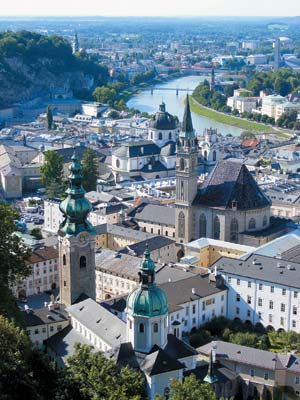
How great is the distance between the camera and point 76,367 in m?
25.2

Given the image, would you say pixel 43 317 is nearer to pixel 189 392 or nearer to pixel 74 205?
pixel 74 205

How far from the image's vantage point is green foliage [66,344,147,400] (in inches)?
934

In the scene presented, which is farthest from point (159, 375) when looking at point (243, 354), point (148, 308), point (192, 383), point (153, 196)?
point (153, 196)

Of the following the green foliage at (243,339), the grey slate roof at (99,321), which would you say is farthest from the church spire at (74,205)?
the green foliage at (243,339)

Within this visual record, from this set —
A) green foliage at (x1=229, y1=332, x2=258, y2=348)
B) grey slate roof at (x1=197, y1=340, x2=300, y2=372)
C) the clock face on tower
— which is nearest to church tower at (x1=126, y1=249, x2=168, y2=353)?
grey slate roof at (x1=197, y1=340, x2=300, y2=372)

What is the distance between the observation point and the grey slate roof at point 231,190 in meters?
49.2

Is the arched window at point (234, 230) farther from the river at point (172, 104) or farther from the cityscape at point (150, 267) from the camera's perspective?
the river at point (172, 104)

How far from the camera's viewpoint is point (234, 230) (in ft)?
162

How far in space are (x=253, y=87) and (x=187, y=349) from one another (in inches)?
4925

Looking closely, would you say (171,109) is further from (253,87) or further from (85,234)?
(85,234)

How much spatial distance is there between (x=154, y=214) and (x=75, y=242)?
64.1ft

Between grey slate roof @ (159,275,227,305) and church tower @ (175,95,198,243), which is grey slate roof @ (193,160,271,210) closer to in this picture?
church tower @ (175,95,198,243)

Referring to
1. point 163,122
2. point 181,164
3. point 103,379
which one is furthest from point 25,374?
point 163,122

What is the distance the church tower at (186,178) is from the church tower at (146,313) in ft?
75.2
